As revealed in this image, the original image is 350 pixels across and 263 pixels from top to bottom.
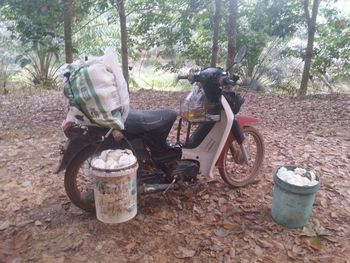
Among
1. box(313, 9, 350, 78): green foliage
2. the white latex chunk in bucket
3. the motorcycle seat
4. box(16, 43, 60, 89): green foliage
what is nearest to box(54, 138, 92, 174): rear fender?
the white latex chunk in bucket

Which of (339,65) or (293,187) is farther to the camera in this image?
(339,65)

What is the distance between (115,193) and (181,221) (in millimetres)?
652

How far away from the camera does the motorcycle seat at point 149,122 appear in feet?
8.18

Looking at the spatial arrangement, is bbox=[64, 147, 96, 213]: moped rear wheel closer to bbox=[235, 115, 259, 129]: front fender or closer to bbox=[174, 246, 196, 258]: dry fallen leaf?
bbox=[174, 246, 196, 258]: dry fallen leaf

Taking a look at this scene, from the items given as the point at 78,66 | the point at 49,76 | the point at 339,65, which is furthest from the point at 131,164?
the point at 339,65

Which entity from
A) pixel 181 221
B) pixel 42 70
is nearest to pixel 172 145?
pixel 181 221

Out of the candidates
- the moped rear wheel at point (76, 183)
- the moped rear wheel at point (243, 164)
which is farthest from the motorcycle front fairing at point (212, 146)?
the moped rear wheel at point (76, 183)

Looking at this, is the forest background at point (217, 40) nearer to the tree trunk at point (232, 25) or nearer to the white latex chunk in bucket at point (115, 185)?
the tree trunk at point (232, 25)

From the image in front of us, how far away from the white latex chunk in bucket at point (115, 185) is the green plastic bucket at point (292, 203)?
1.08 metres

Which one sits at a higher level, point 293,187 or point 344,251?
point 293,187

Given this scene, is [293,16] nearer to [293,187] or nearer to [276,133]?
[276,133]

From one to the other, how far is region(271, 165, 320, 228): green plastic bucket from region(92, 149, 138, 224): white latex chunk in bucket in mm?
1079

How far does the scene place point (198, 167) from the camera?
2902 millimetres

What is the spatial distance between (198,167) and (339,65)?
8115 millimetres
